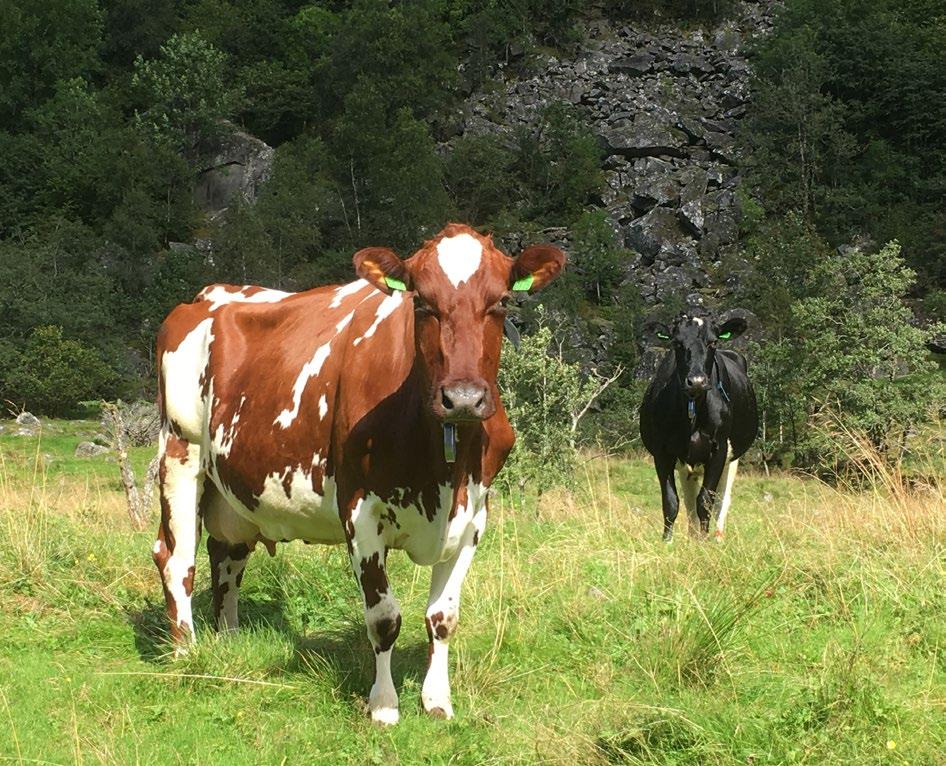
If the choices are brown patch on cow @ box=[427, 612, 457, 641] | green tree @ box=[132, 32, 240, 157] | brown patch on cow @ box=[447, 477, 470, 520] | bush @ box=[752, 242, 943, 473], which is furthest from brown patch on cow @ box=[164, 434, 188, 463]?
green tree @ box=[132, 32, 240, 157]

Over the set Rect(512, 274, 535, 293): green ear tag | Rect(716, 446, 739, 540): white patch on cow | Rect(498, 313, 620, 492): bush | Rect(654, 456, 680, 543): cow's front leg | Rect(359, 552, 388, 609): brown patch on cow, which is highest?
Rect(512, 274, 535, 293): green ear tag

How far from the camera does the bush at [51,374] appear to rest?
39.9 m

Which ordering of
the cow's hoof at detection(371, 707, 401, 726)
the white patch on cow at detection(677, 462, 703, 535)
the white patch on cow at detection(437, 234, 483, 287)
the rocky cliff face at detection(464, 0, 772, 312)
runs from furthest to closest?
the rocky cliff face at detection(464, 0, 772, 312), the white patch on cow at detection(677, 462, 703, 535), the cow's hoof at detection(371, 707, 401, 726), the white patch on cow at detection(437, 234, 483, 287)

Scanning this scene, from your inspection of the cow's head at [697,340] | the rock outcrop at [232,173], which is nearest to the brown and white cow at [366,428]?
the cow's head at [697,340]

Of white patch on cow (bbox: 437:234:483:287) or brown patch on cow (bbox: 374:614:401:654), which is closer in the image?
white patch on cow (bbox: 437:234:483:287)

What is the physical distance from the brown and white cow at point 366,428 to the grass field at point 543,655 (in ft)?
1.35

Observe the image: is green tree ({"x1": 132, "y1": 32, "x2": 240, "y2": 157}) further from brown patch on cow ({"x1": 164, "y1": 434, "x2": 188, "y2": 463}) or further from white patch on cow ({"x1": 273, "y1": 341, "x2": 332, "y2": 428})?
white patch on cow ({"x1": 273, "y1": 341, "x2": 332, "y2": 428})

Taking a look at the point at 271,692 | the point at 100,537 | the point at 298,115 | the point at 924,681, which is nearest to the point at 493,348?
the point at 271,692

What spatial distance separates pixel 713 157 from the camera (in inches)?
2985

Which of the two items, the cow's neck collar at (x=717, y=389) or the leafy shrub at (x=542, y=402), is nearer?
the cow's neck collar at (x=717, y=389)

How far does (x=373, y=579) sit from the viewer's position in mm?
4570

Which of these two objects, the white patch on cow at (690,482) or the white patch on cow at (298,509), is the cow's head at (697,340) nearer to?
the white patch on cow at (690,482)

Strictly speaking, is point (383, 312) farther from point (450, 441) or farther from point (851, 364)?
point (851, 364)

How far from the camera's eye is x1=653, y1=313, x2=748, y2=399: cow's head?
31.2 feet
